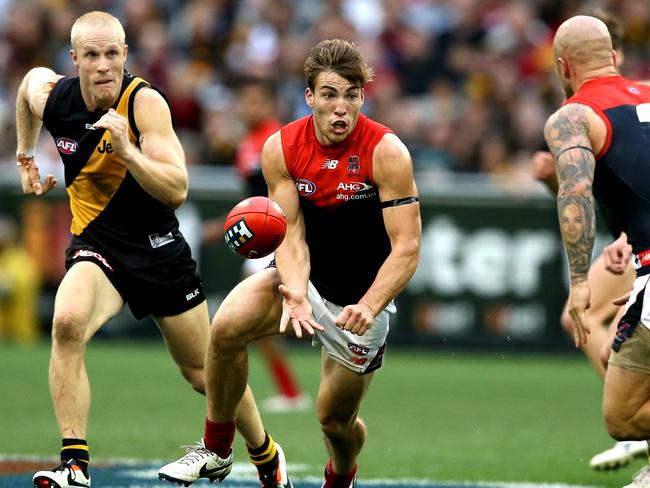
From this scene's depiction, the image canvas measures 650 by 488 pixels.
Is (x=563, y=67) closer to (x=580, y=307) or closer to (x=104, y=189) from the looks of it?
(x=580, y=307)

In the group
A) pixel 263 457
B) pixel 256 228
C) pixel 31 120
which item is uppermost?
pixel 31 120

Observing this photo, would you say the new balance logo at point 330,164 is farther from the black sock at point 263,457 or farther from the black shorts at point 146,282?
the black sock at point 263,457

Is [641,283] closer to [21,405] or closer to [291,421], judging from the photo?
[291,421]

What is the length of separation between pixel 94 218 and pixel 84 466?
157 cm

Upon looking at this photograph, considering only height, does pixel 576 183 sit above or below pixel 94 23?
below

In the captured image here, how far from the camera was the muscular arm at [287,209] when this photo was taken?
270 inches

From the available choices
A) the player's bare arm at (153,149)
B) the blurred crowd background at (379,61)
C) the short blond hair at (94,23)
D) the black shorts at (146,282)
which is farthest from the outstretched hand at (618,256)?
the blurred crowd background at (379,61)

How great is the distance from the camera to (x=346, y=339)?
22.9 ft

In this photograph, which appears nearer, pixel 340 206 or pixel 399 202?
pixel 399 202

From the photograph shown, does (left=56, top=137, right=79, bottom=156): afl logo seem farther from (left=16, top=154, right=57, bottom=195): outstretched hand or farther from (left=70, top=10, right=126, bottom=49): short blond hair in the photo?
(left=70, top=10, right=126, bottom=49): short blond hair

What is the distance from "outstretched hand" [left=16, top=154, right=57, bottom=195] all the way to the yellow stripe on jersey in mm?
171

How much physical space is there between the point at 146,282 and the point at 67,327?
2.23 ft

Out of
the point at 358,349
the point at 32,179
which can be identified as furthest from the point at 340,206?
the point at 32,179

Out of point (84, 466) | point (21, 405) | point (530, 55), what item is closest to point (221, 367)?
point (84, 466)
